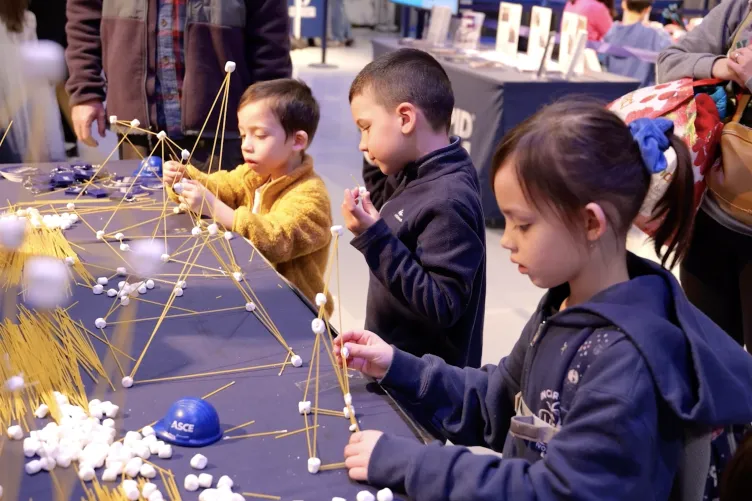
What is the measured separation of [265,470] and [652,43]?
4.82 metres

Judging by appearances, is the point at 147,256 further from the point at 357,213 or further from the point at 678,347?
the point at 678,347

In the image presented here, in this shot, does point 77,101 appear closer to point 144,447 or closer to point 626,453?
point 144,447

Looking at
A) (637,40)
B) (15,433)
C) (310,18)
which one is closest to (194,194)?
(15,433)

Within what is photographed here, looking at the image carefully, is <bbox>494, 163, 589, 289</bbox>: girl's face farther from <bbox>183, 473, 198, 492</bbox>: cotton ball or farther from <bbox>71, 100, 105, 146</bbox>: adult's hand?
<bbox>71, 100, 105, 146</bbox>: adult's hand

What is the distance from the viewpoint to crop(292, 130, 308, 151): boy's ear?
1.86 metres

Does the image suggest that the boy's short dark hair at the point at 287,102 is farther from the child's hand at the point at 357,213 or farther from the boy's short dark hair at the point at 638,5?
the boy's short dark hair at the point at 638,5

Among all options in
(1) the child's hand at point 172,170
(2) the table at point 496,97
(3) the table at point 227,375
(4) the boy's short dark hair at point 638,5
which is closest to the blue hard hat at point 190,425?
(3) the table at point 227,375

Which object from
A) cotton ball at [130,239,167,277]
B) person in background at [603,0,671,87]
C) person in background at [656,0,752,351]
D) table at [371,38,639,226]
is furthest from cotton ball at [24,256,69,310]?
person in background at [603,0,671,87]

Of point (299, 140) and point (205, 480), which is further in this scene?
point (299, 140)

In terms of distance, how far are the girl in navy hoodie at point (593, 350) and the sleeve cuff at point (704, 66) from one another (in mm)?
890

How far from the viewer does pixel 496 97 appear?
140 inches

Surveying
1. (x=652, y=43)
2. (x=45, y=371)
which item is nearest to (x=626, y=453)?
(x=45, y=371)

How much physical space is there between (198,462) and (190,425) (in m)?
0.06

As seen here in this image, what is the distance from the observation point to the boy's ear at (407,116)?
59.2 inches
